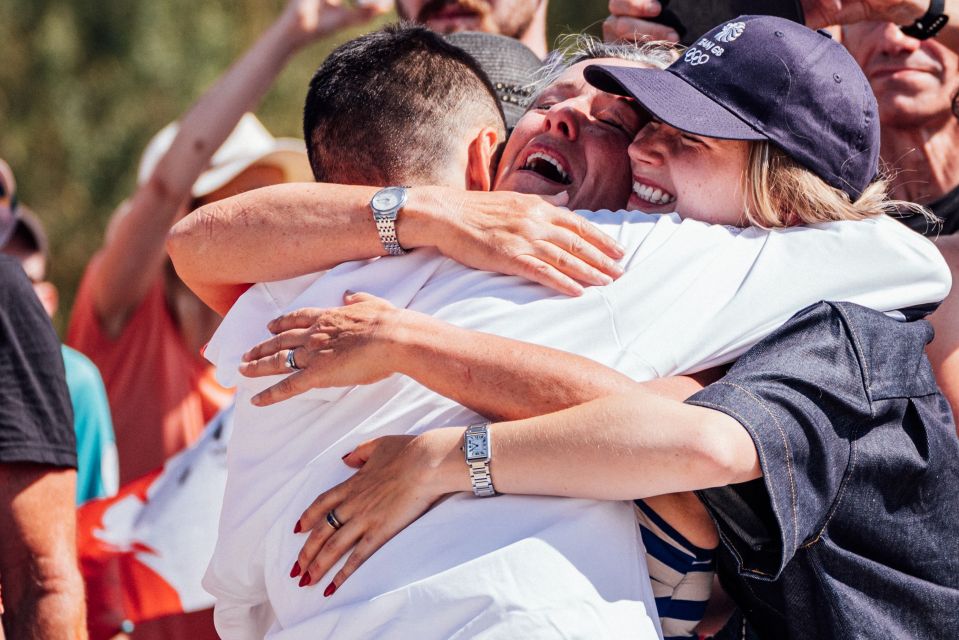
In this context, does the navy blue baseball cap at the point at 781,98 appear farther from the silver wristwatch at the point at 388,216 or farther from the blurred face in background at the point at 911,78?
the blurred face in background at the point at 911,78

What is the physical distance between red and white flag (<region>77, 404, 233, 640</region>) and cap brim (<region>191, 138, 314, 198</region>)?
1820 millimetres

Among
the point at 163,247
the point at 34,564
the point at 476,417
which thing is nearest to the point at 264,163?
the point at 163,247

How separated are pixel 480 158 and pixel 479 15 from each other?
1466 millimetres

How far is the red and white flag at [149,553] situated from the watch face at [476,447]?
5.52 ft

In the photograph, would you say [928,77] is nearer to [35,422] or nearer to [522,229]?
[522,229]

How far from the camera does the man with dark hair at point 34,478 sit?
9.45 feet

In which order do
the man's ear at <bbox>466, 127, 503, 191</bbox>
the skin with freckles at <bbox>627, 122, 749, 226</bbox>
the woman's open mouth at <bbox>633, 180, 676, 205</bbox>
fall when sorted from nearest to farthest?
the skin with freckles at <bbox>627, 122, 749, 226</bbox>, the woman's open mouth at <bbox>633, 180, 676, 205</bbox>, the man's ear at <bbox>466, 127, 503, 191</bbox>

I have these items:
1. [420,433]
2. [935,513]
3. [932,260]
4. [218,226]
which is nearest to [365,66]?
[218,226]

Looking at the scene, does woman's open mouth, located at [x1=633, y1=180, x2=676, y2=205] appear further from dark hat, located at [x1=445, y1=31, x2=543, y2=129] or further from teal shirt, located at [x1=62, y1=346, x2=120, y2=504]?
teal shirt, located at [x1=62, y1=346, x2=120, y2=504]

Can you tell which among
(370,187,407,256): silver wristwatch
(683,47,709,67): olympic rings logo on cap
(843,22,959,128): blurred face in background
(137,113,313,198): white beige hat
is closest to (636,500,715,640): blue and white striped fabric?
(370,187,407,256): silver wristwatch

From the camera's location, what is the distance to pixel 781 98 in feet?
7.38

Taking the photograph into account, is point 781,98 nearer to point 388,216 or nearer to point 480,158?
point 480,158

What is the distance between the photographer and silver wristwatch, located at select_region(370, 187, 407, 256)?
2246mm

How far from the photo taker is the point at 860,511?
2051mm
